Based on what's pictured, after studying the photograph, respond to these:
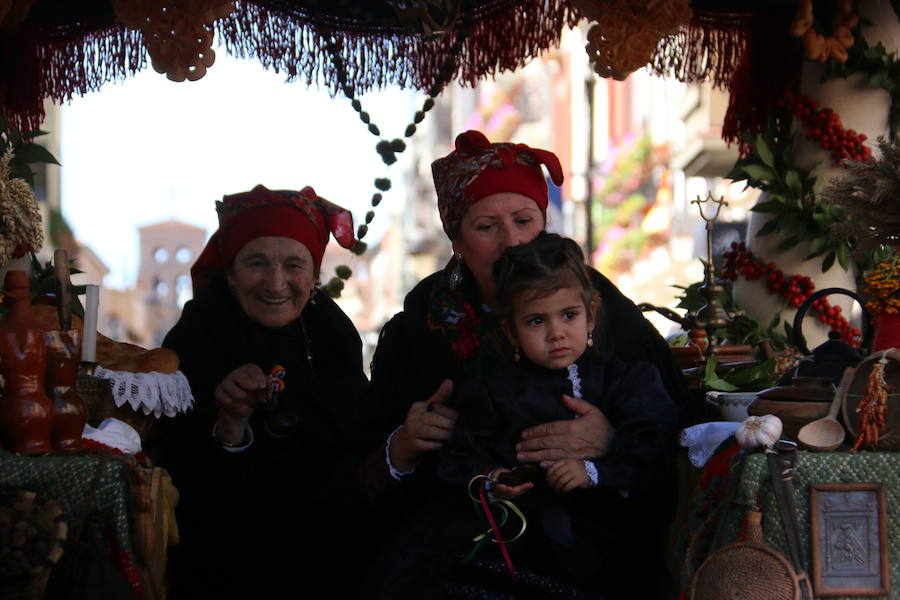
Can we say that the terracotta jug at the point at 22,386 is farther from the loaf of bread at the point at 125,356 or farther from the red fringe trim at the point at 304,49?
the red fringe trim at the point at 304,49

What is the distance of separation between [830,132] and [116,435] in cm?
320

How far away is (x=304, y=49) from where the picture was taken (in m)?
4.39

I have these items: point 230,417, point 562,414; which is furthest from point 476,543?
point 230,417

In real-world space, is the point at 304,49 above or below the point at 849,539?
above

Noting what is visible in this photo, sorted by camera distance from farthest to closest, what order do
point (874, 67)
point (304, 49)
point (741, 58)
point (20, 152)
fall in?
point (741, 58)
point (874, 67)
point (304, 49)
point (20, 152)

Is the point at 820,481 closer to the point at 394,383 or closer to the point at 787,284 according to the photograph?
the point at 394,383

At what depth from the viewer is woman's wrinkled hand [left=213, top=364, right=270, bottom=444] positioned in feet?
11.3

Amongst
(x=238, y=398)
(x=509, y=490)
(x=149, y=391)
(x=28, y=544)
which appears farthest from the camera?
(x=238, y=398)

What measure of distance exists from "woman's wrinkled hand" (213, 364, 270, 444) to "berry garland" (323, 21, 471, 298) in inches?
50.7

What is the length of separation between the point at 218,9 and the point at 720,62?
214cm

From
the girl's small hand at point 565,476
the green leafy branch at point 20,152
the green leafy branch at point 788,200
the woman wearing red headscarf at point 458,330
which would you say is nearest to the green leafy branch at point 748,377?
the woman wearing red headscarf at point 458,330

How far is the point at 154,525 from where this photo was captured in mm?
2666

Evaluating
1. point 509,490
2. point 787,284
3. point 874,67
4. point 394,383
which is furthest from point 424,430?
point 874,67

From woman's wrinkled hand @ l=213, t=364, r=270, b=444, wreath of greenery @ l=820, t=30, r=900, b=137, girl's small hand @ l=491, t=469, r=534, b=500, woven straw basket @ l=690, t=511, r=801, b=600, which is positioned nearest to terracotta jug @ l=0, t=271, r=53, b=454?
woman's wrinkled hand @ l=213, t=364, r=270, b=444
